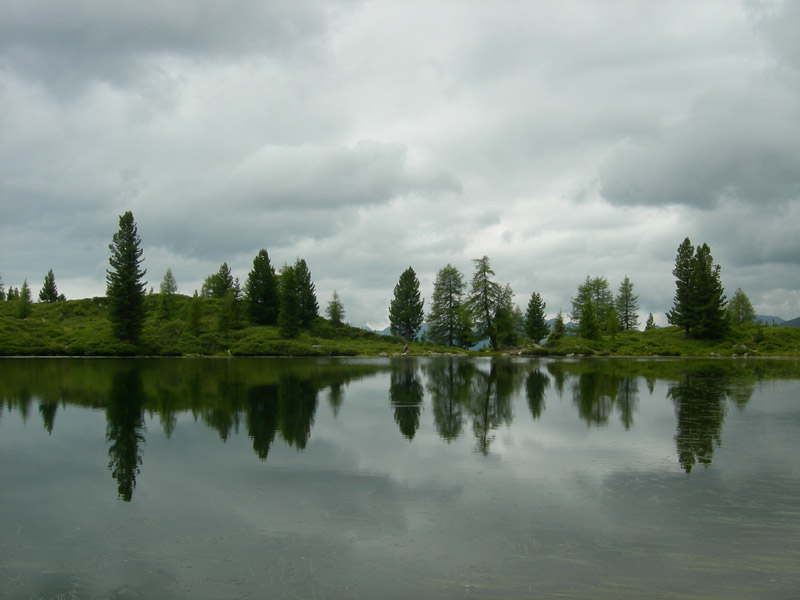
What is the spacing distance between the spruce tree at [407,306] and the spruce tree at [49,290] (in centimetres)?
7640

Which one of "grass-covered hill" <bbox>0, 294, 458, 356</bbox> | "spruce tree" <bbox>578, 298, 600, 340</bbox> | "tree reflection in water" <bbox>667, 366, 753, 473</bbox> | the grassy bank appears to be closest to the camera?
"tree reflection in water" <bbox>667, 366, 753, 473</bbox>

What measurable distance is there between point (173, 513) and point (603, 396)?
78.3ft

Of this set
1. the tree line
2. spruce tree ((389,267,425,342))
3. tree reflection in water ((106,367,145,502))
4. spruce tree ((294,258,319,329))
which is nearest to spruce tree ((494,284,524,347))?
the tree line

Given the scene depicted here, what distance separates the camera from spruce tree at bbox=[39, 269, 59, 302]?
4601 inches

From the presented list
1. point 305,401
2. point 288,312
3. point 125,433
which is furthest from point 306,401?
point 288,312

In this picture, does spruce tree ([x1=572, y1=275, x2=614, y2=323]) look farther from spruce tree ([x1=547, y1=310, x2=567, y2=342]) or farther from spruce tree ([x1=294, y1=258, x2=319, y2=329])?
spruce tree ([x1=294, y1=258, x2=319, y2=329])

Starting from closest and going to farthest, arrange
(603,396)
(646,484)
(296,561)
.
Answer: (296,561) < (646,484) < (603,396)

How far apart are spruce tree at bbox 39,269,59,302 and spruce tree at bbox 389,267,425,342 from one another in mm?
76401

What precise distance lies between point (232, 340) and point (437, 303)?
44194 mm

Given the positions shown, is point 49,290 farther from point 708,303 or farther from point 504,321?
point 708,303

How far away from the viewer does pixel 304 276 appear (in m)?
107

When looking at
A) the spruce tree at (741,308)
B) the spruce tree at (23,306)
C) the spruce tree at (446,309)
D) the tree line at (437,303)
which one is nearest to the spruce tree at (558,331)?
the tree line at (437,303)

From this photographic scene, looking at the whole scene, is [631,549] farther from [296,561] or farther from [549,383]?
[549,383]

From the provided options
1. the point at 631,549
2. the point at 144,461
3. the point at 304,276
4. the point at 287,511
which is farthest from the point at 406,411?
the point at 304,276
